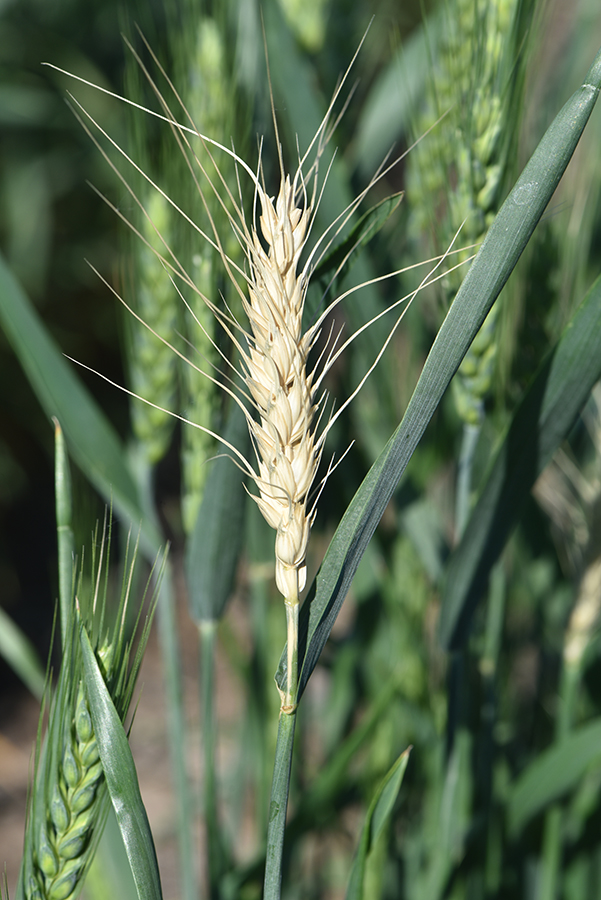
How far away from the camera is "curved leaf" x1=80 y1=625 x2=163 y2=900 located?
0.23m

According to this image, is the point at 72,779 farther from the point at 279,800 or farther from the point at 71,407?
the point at 71,407

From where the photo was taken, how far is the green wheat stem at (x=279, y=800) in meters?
0.21

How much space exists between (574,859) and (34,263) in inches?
41.0

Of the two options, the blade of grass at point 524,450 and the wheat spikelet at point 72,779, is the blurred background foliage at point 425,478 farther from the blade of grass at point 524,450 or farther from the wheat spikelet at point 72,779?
the wheat spikelet at point 72,779

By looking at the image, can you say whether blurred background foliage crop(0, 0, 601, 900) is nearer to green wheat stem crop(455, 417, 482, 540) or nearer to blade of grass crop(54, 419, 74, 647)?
green wheat stem crop(455, 417, 482, 540)

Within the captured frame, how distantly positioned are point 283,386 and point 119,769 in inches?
5.2

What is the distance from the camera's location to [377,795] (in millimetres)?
253

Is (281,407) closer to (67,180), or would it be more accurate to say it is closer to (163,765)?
(163,765)

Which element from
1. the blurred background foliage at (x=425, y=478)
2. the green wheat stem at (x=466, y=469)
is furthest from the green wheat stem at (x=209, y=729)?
the green wheat stem at (x=466, y=469)

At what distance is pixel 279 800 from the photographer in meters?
0.23

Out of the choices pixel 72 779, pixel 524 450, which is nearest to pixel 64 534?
pixel 72 779

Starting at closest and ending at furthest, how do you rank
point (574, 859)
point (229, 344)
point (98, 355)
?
point (229, 344) → point (574, 859) → point (98, 355)

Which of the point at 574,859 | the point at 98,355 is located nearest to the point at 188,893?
the point at 574,859

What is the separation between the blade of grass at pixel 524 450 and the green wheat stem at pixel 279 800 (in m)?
0.15
